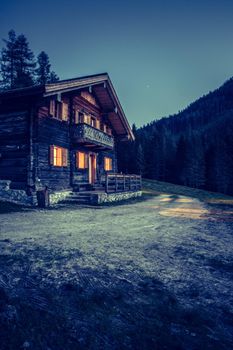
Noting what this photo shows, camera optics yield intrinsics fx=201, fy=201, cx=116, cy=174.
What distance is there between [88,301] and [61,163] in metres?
12.6

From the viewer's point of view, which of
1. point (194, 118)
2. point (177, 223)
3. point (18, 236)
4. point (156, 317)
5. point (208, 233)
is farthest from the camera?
point (194, 118)

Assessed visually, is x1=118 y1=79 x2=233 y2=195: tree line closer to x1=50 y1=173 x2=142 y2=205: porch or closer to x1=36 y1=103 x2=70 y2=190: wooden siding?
x1=50 y1=173 x2=142 y2=205: porch

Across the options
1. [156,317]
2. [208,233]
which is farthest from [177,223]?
[156,317]

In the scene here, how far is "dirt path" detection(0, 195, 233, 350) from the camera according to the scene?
1953mm

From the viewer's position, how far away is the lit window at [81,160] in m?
16.1

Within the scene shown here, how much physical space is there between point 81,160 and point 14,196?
6023 millimetres

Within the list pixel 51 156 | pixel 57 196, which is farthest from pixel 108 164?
pixel 57 196

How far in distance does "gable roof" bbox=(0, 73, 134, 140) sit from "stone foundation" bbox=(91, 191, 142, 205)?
6.70 meters

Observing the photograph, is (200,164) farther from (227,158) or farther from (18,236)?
(18,236)

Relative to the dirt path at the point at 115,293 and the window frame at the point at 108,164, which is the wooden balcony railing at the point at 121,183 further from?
the dirt path at the point at 115,293

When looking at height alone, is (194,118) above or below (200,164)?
above

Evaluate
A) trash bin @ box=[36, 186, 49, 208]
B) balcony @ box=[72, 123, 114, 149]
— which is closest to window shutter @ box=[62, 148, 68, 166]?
balcony @ box=[72, 123, 114, 149]

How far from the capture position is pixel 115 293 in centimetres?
273

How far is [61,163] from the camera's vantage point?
47.3 feet
